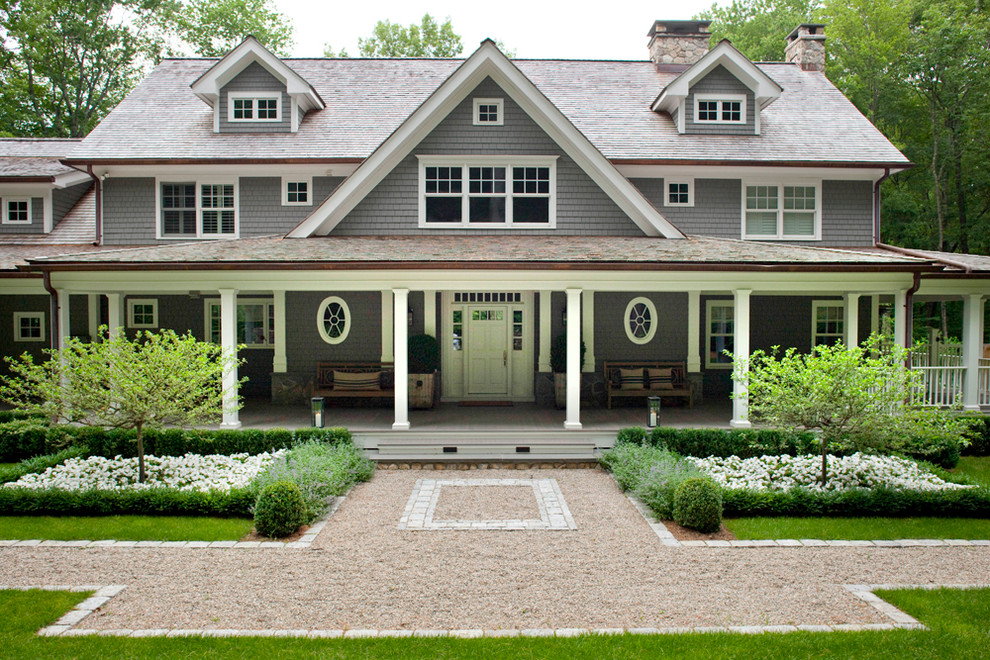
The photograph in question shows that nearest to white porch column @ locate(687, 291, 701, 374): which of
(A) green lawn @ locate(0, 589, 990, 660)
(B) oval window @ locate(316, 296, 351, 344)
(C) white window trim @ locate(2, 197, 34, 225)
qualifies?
(B) oval window @ locate(316, 296, 351, 344)

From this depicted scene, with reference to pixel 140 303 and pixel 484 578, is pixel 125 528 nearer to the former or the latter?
pixel 484 578

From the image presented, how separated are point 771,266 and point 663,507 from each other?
5500 millimetres

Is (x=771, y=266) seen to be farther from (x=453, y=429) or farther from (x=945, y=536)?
(x=453, y=429)

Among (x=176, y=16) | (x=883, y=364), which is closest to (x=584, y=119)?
(x=883, y=364)

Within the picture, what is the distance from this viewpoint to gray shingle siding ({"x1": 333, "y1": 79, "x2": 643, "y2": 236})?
14.5m

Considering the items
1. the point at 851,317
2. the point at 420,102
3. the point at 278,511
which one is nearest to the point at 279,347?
the point at 420,102

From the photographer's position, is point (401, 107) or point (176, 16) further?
point (176, 16)

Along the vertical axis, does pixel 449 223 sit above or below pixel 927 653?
above

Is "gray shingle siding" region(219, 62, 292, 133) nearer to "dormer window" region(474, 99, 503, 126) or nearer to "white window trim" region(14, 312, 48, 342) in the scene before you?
"dormer window" region(474, 99, 503, 126)

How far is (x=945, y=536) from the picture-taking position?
319 inches

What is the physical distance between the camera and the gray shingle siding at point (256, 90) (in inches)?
653

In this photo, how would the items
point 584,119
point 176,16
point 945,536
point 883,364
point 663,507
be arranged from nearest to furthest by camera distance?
point 945,536, point 663,507, point 883,364, point 584,119, point 176,16

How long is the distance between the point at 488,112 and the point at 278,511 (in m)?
10.0

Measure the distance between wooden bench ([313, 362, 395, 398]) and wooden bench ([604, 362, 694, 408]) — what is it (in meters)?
5.15
